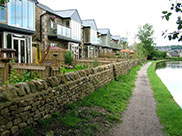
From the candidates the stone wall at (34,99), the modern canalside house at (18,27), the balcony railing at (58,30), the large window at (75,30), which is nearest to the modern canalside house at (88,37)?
the large window at (75,30)

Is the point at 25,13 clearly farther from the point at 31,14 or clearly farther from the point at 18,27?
the point at 18,27

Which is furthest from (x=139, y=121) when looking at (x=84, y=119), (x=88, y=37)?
(x=88, y=37)

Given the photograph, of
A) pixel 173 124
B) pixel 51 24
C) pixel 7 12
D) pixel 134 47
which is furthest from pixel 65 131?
pixel 134 47

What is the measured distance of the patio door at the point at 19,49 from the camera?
1532 cm

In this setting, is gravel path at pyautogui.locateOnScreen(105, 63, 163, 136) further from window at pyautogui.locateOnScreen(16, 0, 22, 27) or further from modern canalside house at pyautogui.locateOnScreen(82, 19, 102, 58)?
modern canalside house at pyautogui.locateOnScreen(82, 19, 102, 58)

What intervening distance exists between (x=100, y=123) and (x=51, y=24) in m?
18.4

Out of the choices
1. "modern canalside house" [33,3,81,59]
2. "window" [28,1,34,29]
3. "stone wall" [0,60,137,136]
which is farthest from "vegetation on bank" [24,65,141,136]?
"modern canalside house" [33,3,81,59]

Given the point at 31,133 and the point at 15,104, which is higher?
the point at 15,104

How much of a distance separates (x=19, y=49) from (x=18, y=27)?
72.4 inches

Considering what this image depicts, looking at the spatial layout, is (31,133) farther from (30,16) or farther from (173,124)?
(30,16)

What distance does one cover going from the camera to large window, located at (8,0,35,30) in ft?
47.4

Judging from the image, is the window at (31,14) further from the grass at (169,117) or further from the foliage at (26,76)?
the grass at (169,117)

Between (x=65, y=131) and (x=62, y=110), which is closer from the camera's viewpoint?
(x=65, y=131)

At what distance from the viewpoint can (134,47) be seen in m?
39.9
